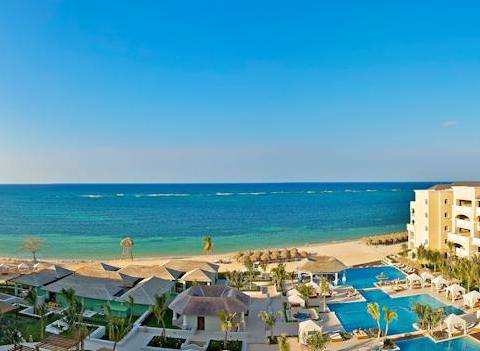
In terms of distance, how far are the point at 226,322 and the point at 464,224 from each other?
28196 millimetres

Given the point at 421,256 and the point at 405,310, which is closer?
the point at 405,310

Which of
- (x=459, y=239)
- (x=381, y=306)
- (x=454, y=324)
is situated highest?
(x=459, y=239)

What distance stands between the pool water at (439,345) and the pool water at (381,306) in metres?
1.61

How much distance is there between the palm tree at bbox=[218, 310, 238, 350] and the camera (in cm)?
2092

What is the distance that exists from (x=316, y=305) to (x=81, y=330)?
14.9 m

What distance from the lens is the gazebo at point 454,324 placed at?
21.9 m

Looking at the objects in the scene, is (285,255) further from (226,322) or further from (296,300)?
(226,322)

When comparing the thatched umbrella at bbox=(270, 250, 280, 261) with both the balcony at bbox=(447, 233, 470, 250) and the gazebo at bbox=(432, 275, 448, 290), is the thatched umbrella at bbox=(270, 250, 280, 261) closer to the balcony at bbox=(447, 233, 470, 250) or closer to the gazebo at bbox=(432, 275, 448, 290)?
the balcony at bbox=(447, 233, 470, 250)

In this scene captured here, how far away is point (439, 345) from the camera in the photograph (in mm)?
20984

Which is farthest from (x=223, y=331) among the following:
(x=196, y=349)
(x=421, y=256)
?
(x=421, y=256)

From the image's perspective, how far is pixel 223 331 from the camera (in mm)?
23062

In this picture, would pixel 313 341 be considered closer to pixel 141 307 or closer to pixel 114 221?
pixel 141 307

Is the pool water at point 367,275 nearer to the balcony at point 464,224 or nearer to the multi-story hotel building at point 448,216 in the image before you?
the multi-story hotel building at point 448,216

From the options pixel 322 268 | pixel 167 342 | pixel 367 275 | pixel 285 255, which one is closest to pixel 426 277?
pixel 367 275
